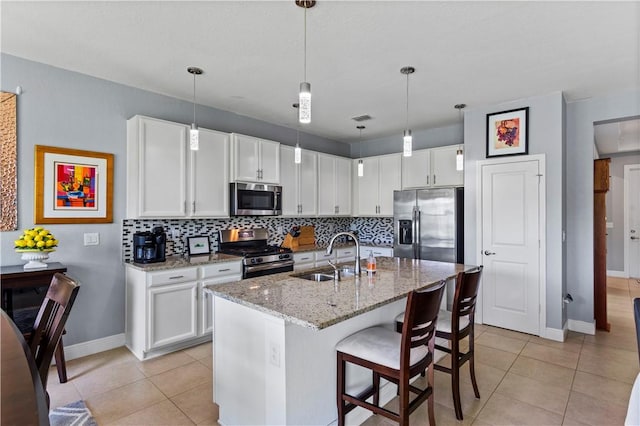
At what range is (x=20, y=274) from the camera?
8.27ft

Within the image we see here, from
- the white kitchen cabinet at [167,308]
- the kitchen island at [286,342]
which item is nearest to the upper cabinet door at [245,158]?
the white kitchen cabinet at [167,308]

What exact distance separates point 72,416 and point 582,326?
4933mm

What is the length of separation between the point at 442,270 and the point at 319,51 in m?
2.08

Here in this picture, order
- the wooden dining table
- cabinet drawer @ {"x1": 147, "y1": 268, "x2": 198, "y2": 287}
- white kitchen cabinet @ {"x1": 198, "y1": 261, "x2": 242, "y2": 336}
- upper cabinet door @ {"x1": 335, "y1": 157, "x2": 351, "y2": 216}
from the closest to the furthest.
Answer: the wooden dining table → cabinet drawer @ {"x1": 147, "y1": 268, "x2": 198, "y2": 287} → white kitchen cabinet @ {"x1": 198, "y1": 261, "x2": 242, "y2": 336} → upper cabinet door @ {"x1": 335, "y1": 157, "x2": 351, "y2": 216}

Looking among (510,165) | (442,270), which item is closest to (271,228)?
(442,270)

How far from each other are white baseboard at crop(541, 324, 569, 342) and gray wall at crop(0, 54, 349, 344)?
4.48 m

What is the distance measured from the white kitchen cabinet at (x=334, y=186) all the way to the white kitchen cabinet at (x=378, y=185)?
198 mm

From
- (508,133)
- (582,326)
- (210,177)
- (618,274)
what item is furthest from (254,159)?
(618,274)

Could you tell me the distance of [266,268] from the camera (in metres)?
3.93

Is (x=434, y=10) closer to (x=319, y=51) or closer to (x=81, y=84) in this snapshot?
(x=319, y=51)

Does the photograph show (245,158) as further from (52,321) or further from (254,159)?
(52,321)

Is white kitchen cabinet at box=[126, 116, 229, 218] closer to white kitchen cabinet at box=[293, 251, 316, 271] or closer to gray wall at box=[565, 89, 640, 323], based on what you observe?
white kitchen cabinet at box=[293, 251, 316, 271]

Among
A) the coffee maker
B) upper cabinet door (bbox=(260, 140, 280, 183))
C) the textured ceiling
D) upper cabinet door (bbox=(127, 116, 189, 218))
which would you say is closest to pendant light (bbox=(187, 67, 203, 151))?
the textured ceiling

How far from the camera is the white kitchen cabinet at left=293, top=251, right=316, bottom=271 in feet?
14.4
